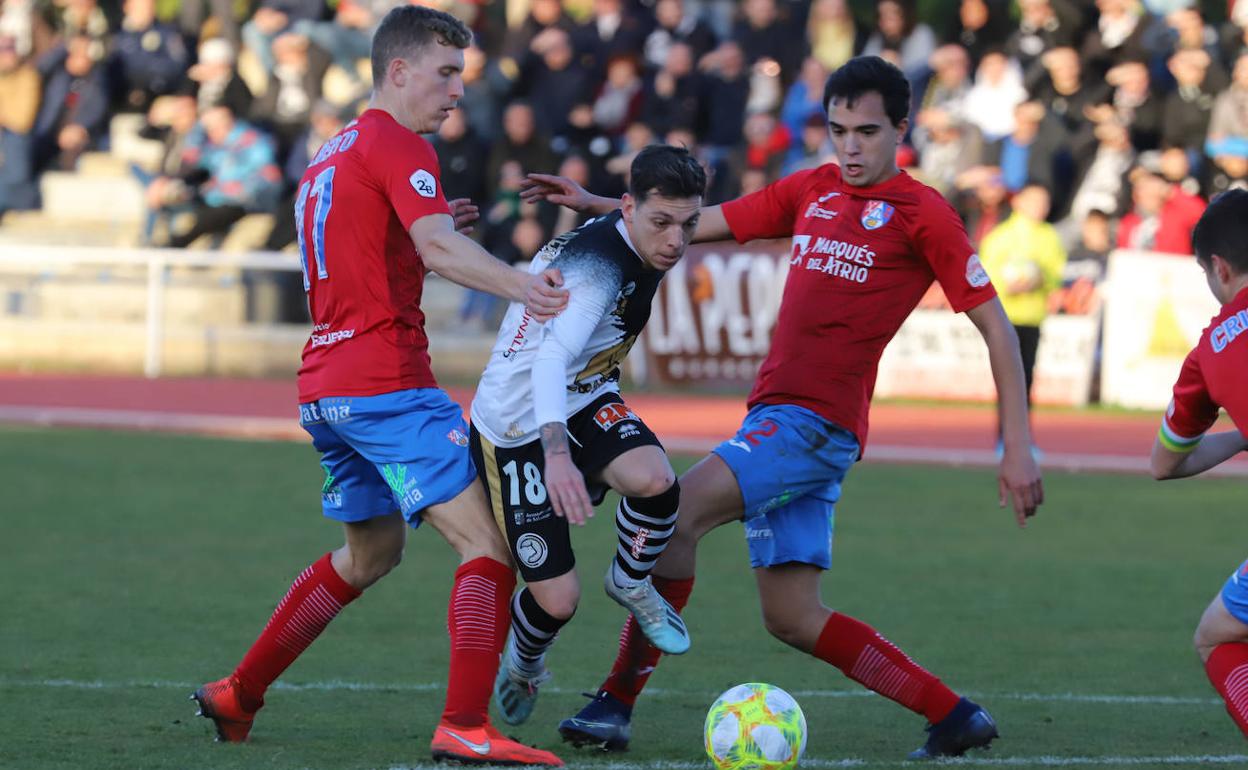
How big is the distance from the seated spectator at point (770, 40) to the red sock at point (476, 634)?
15981 millimetres

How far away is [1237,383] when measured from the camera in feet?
17.2

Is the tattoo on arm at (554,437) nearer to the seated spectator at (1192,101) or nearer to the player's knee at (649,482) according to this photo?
the player's knee at (649,482)

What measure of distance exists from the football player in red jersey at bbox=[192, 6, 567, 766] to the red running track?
894cm

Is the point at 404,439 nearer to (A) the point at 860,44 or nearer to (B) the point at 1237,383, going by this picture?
(B) the point at 1237,383

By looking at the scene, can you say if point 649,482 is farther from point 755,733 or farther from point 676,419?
point 676,419

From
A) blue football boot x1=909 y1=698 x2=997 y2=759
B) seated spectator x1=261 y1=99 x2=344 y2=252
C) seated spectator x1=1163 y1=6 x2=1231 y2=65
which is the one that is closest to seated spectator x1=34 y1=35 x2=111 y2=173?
seated spectator x1=261 y1=99 x2=344 y2=252

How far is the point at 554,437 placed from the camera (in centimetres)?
538

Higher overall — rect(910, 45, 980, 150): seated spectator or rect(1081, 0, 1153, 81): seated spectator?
rect(1081, 0, 1153, 81): seated spectator

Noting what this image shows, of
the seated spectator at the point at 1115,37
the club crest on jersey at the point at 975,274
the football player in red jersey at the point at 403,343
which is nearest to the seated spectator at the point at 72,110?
the seated spectator at the point at 1115,37

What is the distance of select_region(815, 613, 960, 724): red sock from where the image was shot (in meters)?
6.02

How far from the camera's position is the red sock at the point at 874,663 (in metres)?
6.02

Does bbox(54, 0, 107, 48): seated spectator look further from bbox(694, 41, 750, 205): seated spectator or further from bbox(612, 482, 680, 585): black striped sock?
bbox(612, 482, 680, 585): black striped sock

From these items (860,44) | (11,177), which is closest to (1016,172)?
(860,44)

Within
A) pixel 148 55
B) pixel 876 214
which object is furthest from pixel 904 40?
pixel 876 214
